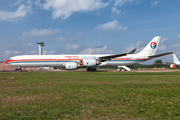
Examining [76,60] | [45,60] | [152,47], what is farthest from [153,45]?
[45,60]

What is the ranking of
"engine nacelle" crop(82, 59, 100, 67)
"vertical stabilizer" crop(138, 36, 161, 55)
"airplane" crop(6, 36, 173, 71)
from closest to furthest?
"engine nacelle" crop(82, 59, 100, 67)
"airplane" crop(6, 36, 173, 71)
"vertical stabilizer" crop(138, 36, 161, 55)

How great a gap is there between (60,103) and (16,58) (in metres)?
30.6

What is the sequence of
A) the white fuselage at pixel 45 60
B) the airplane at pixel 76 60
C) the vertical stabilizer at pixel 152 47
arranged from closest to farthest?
the airplane at pixel 76 60 < the white fuselage at pixel 45 60 < the vertical stabilizer at pixel 152 47

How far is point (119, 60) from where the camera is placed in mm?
32406

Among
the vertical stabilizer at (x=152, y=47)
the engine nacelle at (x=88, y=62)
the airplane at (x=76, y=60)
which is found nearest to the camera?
the engine nacelle at (x=88, y=62)

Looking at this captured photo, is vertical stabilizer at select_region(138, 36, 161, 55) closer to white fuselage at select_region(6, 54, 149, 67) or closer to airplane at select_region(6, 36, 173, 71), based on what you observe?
airplane at select_region(6, 36, 173, 71)

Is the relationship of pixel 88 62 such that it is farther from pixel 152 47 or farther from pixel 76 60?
pixel 152 47

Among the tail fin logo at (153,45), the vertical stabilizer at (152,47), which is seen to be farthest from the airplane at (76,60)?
the tail fin logo at (153,45)

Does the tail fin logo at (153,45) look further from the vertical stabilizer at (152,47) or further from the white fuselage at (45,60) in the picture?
the white fuselage at (45,60)

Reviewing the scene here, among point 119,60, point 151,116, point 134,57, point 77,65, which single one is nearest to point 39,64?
point 77,65

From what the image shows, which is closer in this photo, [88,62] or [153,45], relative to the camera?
[88,62]

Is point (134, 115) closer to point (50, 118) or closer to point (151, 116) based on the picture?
point (151, 116)

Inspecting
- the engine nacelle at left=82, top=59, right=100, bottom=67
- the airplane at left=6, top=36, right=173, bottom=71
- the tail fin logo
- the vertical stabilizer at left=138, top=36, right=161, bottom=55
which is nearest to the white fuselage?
the airplane at left=6, top=36, right=173, bottom=71

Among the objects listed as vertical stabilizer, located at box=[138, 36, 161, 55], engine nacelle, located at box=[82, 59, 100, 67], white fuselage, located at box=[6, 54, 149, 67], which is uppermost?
vertical stabilizer, located at box=[138, 36, 161, 55]
